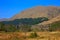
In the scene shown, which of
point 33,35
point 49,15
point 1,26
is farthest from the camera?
point 49,15

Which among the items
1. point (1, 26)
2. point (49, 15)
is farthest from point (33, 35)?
point (49, 15)

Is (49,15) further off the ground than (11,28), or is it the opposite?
(49,15)

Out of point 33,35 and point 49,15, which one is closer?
point 33,35

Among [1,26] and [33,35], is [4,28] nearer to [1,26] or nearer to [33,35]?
[1,26]

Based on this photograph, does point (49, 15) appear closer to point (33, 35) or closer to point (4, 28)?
point (4, 28)

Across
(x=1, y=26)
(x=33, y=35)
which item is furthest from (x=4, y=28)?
(x=33, y=35)

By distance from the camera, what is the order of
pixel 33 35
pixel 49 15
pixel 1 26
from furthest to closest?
pixel 49 15 → pixel 1 26 → pixel 33 35

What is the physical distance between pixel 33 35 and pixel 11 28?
36.5 metres

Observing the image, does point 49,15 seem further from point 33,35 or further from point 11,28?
point 33,35

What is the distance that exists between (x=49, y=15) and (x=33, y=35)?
164m

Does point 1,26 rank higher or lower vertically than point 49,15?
lower

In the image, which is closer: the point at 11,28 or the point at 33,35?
the point at 33,35

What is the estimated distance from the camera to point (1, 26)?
68.9m

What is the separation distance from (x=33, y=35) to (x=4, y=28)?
119 ft
